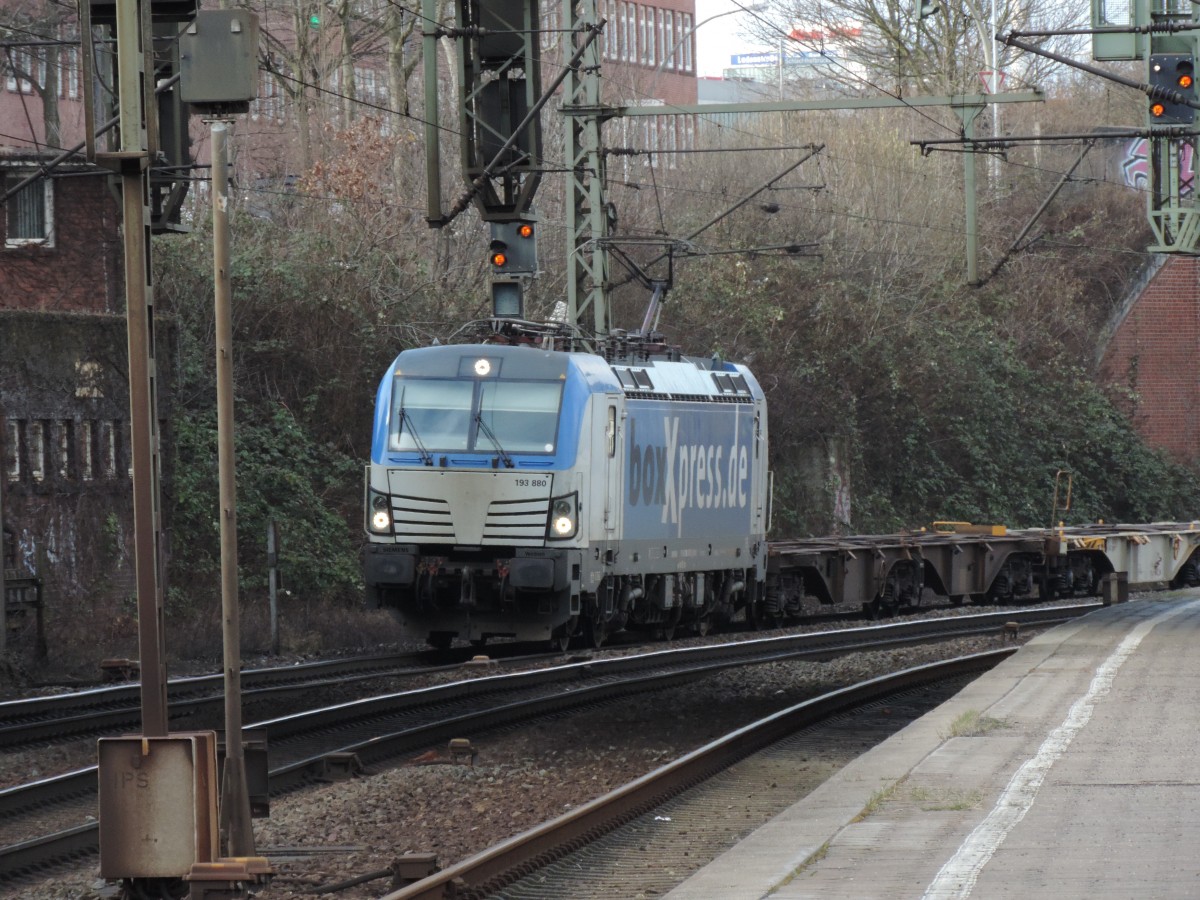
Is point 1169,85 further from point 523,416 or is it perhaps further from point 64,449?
point 64,449

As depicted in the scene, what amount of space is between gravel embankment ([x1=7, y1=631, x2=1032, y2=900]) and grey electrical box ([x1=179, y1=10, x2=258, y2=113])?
4.04 metres

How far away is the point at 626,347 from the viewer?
893 inches

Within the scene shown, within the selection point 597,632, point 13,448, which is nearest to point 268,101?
point 13,448

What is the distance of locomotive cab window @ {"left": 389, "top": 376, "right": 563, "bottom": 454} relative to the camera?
20516mm

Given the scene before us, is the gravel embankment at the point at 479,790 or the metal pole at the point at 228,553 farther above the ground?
the metal pole at the point at 228,553

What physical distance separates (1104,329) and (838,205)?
1120 centimetres

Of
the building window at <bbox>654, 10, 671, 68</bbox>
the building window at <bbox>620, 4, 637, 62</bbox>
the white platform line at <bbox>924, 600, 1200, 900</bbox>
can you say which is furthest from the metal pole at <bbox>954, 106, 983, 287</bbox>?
the building window at <bbox>654, 10, 671, 68</bbox>

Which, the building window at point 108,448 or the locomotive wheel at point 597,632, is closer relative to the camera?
the locomotive wheel at point 597,632

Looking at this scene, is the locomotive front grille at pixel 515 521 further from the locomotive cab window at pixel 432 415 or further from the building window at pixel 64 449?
the building window at pixel 64 449

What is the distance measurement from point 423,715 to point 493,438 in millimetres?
4628

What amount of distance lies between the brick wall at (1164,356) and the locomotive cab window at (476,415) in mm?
32665

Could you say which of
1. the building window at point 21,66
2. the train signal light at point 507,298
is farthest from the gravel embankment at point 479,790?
the building window at point 21,66

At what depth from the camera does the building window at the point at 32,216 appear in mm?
26672

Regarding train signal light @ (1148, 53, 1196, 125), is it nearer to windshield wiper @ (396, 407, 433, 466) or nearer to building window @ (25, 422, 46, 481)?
windshield wiper @ (396, 407, 433, 466)
